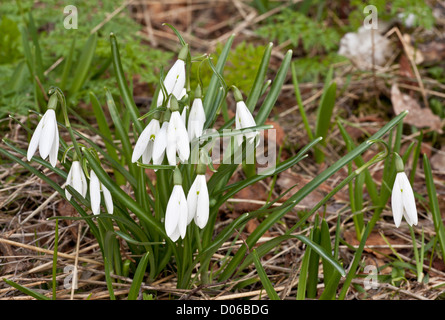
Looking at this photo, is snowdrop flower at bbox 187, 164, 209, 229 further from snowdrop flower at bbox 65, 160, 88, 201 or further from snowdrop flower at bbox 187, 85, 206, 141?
snowdrop flower at bbox 65, 160, 88, 201

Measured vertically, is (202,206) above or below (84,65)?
below

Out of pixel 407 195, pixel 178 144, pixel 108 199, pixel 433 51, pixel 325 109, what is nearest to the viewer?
pixel 178 144

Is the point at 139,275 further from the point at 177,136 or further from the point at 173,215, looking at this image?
the point at 177,136

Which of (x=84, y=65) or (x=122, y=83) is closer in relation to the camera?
(x=122, y=83)

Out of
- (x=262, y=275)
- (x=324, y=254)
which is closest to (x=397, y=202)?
(x=324, y=254)
